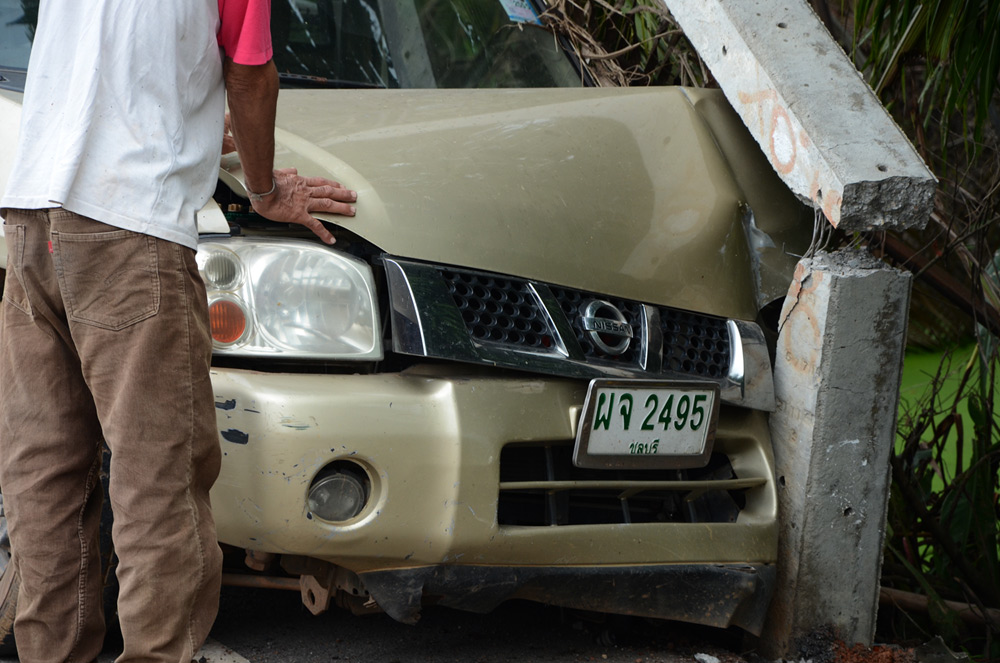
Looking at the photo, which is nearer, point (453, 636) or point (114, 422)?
point (114, 422)

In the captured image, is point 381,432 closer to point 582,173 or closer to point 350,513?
point 350,513

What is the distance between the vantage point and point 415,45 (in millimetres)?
3330

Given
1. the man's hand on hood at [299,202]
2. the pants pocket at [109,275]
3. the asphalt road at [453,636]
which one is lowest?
the asphalt road at [453,636]

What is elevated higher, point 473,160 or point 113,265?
point 473,160

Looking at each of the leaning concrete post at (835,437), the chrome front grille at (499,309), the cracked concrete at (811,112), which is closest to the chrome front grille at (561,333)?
the chrome front grille at (499,309)

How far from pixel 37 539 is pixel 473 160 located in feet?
3.92

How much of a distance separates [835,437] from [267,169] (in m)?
1.52

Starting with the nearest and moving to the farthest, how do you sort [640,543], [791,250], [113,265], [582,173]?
[113,265]
[640,543]
[582,173]
[791,250]

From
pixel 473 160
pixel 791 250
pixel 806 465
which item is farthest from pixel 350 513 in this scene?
pixel 791 250

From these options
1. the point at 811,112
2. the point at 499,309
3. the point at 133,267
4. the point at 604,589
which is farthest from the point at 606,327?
the point at 133,267

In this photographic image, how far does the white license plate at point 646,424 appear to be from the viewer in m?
2.27

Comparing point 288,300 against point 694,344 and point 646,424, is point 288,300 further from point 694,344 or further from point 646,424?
point 694,344

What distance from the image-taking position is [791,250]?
280 cm

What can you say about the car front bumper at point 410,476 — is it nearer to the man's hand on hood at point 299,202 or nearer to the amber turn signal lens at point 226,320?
the amber turn signal lens at point 226,320
